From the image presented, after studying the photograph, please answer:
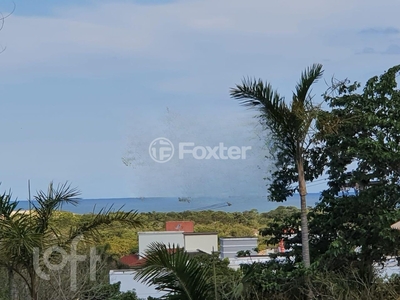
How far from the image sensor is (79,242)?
6.57 meters

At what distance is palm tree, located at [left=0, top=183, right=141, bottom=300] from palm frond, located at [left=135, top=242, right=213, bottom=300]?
59 centimetres

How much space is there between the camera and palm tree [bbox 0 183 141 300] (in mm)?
5641

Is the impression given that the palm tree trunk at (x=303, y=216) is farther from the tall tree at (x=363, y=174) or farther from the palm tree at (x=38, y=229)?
the palm tree at (x=38, y=229)

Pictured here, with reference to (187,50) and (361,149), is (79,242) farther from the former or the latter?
(187,50)

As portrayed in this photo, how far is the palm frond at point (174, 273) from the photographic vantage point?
235 inches

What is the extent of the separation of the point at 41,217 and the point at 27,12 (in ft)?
25.2

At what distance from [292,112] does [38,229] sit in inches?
149

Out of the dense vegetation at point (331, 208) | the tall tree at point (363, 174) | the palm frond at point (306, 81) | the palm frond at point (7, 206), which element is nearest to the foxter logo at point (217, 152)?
the dense vegetation at point (331, 208)

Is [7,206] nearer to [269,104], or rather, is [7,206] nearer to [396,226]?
[269,104]

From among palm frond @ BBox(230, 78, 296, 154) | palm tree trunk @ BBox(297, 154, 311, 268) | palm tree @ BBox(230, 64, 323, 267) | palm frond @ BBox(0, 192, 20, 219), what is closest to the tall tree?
palm tree trunk @ BBox(297, 154, 311, 268)

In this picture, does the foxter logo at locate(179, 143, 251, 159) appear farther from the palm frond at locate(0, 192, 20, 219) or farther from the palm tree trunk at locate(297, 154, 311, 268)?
the palm frond at locate(0, 192, 20, 219)

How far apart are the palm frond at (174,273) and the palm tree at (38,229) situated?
1.94 feet

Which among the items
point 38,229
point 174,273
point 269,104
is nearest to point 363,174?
point 269,104

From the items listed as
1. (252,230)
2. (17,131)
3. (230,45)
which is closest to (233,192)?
(230,45)
